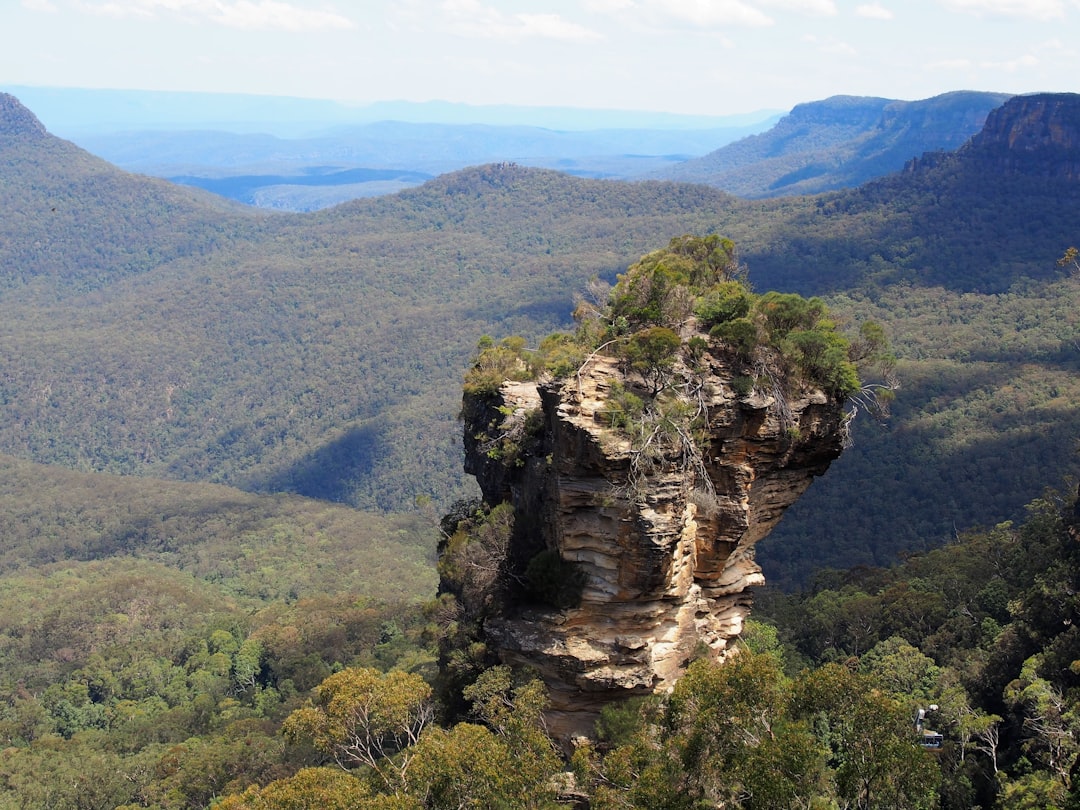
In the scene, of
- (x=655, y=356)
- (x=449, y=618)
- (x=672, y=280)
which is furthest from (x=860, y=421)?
(x=655, y=356)

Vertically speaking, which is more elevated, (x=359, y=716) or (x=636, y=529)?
(x=636, y=529)

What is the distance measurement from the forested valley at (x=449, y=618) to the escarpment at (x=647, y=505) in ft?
4.24

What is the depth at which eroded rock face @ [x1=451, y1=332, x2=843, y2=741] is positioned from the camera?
65.2 feet

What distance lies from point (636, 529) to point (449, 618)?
28.5 feet

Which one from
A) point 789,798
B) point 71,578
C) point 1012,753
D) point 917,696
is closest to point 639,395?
point 789,798

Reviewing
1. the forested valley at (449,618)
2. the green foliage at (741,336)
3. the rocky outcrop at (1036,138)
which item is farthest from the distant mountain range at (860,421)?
the green foliage at (741,336)

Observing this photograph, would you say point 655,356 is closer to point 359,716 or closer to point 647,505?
point 647,505

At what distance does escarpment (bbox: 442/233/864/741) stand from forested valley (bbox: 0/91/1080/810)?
1.29 meters

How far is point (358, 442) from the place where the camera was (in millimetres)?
164375

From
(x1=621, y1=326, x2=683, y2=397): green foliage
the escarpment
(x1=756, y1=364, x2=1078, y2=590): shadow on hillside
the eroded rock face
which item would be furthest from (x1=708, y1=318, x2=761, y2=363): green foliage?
(x1=756, y1=364, x2=1078, y2=590): shadow on hillside

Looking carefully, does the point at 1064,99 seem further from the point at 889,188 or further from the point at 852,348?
the point at 852,348

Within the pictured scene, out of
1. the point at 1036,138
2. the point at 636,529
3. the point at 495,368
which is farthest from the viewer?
the point at 1036,138

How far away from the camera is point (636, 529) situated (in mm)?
19719

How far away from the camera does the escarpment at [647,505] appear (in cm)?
1992
